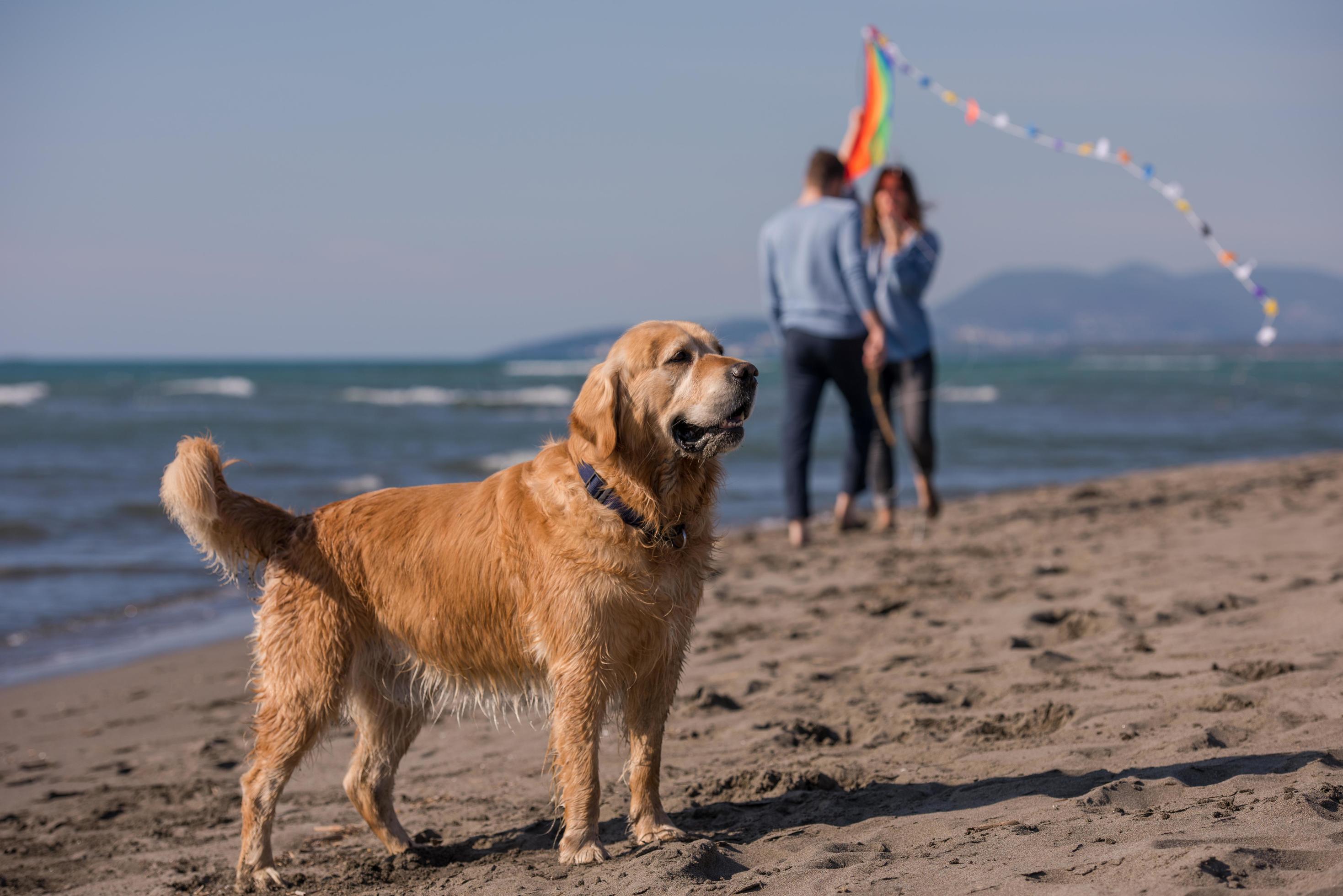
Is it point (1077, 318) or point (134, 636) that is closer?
point (134, 636)

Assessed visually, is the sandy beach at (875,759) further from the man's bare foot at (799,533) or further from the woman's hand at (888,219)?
the woman's hand at (888,219)

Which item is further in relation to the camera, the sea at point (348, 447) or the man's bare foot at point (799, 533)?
the man's bare foot at point (799, 533)

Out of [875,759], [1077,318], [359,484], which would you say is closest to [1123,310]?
[1077,318]

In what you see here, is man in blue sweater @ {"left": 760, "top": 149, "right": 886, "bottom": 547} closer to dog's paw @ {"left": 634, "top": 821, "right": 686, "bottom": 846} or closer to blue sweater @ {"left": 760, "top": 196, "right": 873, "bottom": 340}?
blue sweater @ {"left": 760, "top": 196, "right": 873, "bottom": 340}

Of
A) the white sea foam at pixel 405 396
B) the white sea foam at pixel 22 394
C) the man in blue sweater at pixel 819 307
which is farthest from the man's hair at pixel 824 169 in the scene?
the white sea foam at pixel 22 394

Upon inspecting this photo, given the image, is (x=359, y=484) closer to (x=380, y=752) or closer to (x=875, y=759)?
(x=380, y=752)

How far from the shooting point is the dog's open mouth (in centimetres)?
327

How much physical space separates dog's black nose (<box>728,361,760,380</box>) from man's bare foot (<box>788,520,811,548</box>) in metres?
5.24

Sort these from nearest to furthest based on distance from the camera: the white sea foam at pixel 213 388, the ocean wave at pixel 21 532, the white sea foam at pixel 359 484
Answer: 1. the ocean wave at pixel 21 532
2. the white sea foam at pixel 359 484
3. the white sea foam at pixel 213 388

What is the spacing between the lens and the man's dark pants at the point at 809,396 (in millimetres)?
7848

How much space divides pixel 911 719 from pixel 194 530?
2.72 m

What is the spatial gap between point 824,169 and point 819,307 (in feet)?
3.34

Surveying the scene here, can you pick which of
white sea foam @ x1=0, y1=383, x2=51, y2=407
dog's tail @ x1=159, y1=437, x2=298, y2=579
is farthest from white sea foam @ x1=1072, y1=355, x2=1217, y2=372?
dog's tail @ x1=159, y1=437, x2=298, y2=579

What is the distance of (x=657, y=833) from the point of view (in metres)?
3.35
